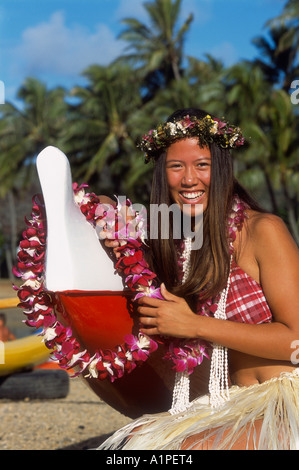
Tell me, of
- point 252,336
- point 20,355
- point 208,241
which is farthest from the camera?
point 20,355

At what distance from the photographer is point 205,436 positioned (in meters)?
2.13

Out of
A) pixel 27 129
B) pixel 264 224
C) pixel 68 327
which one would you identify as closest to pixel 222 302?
pixel 264 224

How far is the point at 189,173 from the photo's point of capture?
2.47 metres

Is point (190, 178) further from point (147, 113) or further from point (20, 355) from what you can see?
point (147, 113)

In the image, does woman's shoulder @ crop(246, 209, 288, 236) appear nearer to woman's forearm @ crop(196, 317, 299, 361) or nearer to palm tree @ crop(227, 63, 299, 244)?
woman's forearm @ crop(196, 317, 299, 361)

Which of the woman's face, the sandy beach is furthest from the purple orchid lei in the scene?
the sandy beach

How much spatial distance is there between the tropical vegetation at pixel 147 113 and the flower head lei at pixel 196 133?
19.1 metres

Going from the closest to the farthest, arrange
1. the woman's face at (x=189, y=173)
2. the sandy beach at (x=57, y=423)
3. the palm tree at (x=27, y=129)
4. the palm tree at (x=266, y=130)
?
the woman's face at (x=189, y=173) → the sandy beach at (x=57, y=423) → the palm tree at (x=266, y=130) → the palm tree at (x=27, y=129)

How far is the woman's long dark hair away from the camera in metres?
2.36

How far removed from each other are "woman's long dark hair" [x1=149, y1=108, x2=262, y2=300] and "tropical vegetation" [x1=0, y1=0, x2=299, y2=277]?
19154 mm

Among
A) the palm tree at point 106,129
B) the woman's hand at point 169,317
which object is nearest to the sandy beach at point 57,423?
the woman's hand at point 169,317

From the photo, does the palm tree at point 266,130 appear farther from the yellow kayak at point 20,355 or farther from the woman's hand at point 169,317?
the woman's hand at point 169,317

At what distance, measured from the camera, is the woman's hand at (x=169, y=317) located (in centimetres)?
221

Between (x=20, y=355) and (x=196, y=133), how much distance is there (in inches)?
Answer: 189
